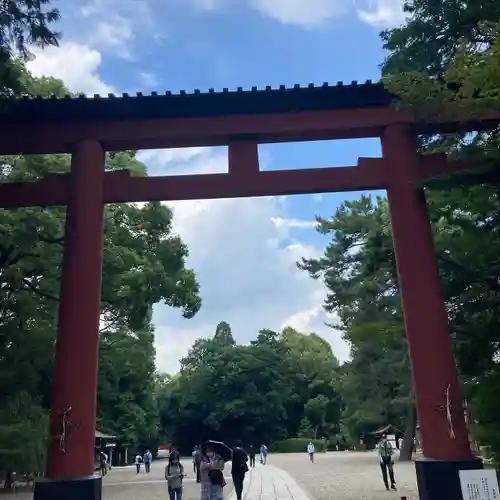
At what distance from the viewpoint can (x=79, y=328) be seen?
8.72 metres

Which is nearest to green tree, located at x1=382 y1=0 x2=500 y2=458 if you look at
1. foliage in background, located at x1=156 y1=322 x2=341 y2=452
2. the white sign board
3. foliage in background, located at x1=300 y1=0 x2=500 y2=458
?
foliage in background, located at x1=300 y1=0 x2=500 y2=458

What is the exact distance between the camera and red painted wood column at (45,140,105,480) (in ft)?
26.8

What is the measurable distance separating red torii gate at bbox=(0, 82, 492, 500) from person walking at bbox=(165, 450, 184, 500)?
3000 millimetres

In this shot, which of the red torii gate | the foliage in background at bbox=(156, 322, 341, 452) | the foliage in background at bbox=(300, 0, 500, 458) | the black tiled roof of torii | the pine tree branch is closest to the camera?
the foliage in background at bbox=(300, 0, 500, 458)

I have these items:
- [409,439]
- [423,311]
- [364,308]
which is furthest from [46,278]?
[409,439]

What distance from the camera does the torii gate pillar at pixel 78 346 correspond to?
8.08m

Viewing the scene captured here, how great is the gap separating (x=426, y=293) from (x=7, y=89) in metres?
7.52

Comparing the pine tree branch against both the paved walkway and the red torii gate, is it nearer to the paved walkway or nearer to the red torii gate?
the red torii gate

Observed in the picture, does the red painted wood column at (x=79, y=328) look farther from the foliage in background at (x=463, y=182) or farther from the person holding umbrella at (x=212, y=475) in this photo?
the foliage in background at (x=463, y=182)

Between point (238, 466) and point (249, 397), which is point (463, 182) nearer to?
point (238, 466)

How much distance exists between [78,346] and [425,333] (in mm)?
5440

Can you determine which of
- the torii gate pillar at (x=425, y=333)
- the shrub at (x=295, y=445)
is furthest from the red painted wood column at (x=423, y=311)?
the shrub at (x=295, y=445)

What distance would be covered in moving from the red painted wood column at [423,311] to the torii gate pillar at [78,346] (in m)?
5.01

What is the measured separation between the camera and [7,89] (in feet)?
29.3
